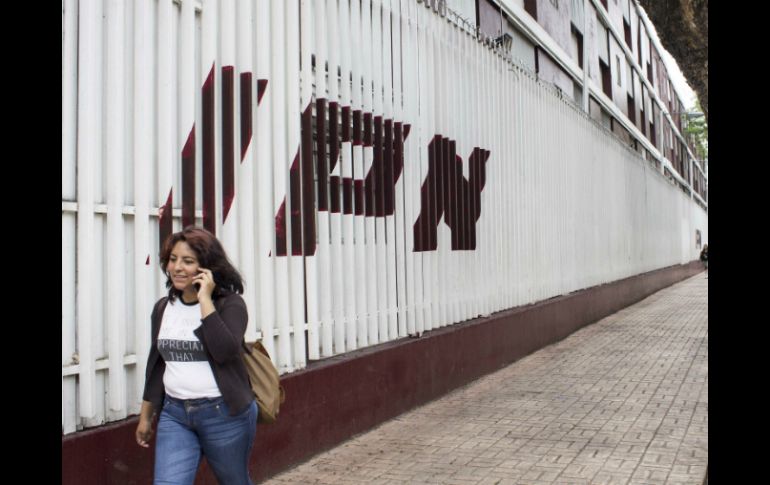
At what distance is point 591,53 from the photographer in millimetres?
21781

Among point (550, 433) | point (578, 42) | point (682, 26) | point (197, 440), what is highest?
point (578, 42)

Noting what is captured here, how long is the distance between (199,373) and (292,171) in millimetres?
2597

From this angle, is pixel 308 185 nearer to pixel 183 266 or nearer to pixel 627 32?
pixel 183 266

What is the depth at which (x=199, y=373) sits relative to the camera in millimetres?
3104

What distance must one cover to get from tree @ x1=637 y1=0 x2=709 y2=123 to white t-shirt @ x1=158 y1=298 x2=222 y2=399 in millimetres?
9435

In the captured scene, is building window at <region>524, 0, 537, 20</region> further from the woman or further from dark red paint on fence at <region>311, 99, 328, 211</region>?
the woman

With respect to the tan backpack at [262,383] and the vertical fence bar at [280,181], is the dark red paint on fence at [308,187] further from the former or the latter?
the tan backpack at [262,383]

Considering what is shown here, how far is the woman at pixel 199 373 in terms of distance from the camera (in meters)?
3.08

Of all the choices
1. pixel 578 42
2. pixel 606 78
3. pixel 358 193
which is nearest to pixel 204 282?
pixel 358 193

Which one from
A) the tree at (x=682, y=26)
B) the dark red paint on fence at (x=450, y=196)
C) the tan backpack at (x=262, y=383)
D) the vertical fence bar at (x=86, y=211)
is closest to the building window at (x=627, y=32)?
the tree at (x=682, y=26)

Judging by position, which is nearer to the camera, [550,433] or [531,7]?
[550,433]
